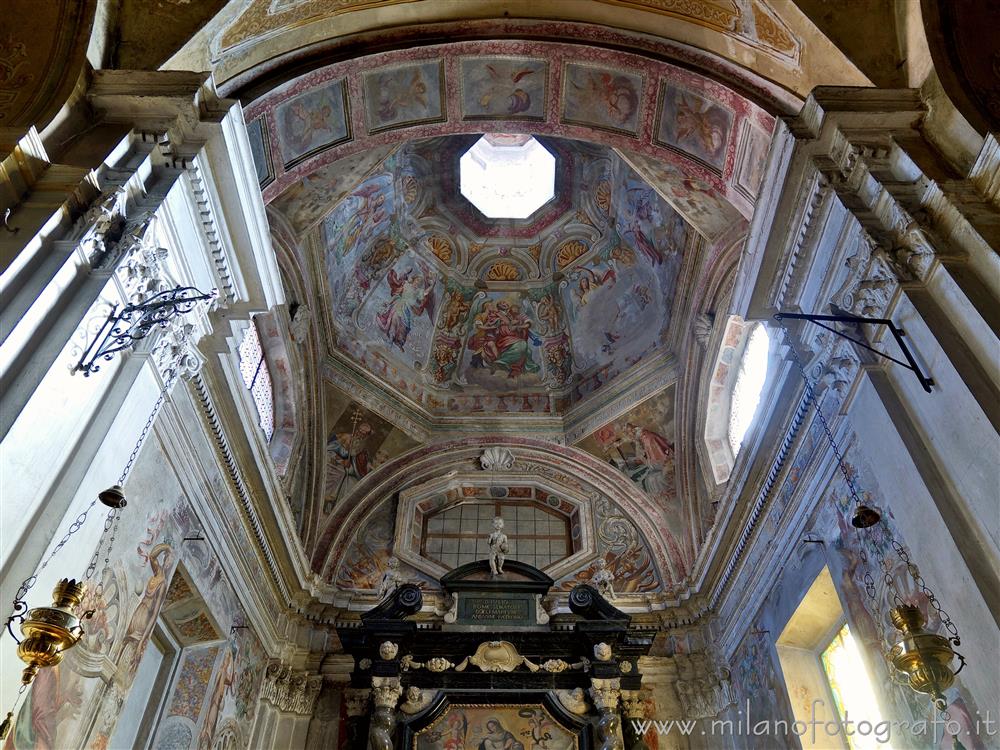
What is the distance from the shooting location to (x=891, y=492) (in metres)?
5.09

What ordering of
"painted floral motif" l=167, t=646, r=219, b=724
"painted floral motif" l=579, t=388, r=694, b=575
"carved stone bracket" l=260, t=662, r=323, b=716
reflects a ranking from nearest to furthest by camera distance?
"painted floral motif" l=167, t=646, r=219, b=724, "carved stone bracket" l=260, t=662, r=323, b=716, "painted floral motif" l=579, t=388, r=694, b=575

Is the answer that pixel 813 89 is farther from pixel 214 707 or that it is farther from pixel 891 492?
pixel 214 707

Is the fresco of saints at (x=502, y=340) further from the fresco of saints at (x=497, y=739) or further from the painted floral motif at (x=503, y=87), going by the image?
the fresco of saints at (x=497, y=739)

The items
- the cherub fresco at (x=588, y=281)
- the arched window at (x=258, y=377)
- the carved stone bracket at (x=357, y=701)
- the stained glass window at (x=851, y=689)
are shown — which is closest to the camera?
the stained glass window at (x=851, y=689)

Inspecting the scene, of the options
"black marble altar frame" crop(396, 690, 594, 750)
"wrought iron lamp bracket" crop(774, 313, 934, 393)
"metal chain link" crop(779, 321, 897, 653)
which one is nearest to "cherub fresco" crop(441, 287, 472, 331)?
"black marble altar frame" crop(396, 690, 594, 750)

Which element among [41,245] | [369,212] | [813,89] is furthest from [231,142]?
[369,212]

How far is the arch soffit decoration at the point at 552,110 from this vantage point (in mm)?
7285

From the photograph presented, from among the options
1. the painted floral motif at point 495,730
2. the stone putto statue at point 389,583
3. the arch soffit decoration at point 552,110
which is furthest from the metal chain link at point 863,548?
the stone putto statue at point 389,583

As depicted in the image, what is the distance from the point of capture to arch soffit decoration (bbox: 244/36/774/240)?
287 inches

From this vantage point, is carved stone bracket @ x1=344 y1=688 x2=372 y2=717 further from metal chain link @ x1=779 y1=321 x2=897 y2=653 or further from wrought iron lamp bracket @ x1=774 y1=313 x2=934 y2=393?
wrought iron lamp bracket @ x1=774 y1=313 x2=934 y2=393

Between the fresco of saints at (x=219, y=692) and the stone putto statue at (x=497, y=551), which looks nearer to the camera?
the fresco of saints at (x=219, y=692)

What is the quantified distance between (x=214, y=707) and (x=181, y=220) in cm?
573

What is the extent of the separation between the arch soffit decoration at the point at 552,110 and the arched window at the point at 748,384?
8.98 feet

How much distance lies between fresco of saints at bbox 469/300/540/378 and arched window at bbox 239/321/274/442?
4.73 meters
